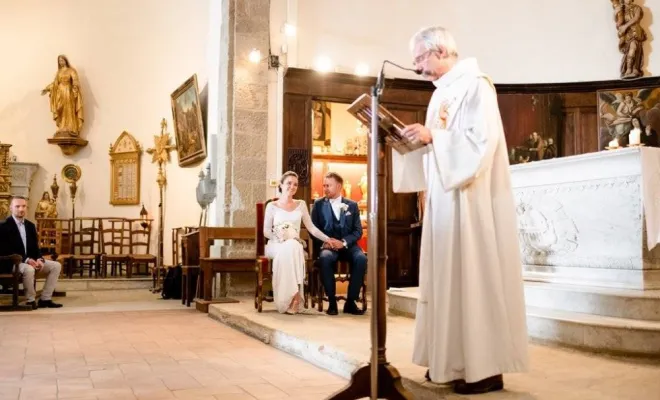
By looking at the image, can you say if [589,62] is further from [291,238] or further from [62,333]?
[62,333]

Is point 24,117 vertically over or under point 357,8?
under

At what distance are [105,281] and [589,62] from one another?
26.7 ft

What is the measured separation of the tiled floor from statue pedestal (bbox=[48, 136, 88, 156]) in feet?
22.3

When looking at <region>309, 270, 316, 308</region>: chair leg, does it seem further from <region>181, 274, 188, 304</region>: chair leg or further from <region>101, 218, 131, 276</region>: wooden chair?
<region>101, 218, 131, 276</region>: wooden chair

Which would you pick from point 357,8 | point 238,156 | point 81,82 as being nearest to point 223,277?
point 238,156

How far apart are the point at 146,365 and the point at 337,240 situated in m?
2.36

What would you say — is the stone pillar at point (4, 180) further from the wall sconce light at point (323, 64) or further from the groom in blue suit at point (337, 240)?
the groom in blue suit at point (337, 240)

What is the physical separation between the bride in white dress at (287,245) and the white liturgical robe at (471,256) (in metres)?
2.92

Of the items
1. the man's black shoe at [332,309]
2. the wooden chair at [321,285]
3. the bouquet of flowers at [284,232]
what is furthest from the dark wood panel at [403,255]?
the man's black shoe at [332,309]

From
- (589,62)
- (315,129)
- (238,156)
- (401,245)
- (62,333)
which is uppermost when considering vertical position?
(589,62)

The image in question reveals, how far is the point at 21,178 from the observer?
476 inches

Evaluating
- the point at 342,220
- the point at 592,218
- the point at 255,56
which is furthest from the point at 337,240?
the point at 255,56

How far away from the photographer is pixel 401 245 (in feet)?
30.7

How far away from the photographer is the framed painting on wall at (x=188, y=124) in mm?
10617
